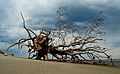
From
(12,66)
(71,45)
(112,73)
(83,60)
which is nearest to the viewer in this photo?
(12,66)

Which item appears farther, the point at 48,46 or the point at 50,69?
the point at 48,46

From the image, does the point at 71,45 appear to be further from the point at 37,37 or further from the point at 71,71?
the point at 71,71

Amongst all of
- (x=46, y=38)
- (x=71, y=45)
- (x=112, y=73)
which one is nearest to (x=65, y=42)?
(x=71, y=45)

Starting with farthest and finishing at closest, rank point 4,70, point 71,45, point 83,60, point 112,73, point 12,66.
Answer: point 71,45 < point 83,60 < point 112,73 < point 12,66 < point 4,70

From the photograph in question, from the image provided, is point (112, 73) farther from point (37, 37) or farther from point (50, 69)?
point (37, 37)

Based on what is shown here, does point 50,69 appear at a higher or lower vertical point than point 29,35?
lower

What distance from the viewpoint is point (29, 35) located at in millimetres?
6930

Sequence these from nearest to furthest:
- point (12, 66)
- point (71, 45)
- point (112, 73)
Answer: point (12, 66), point (112, 73), point (71, 45)

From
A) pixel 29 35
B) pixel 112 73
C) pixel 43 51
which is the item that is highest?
pixel 29 35

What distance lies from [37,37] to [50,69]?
399cm

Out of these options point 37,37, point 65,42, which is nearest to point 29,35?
point 37,37

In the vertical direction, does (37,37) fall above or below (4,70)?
above

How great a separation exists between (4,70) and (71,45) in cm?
468

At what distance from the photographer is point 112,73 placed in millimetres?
3469
